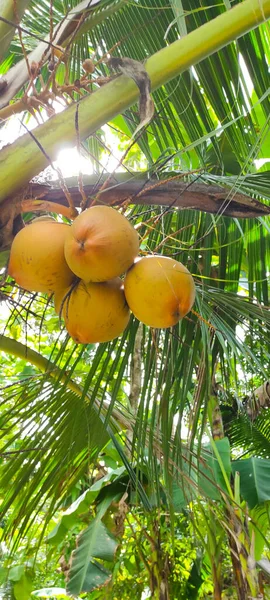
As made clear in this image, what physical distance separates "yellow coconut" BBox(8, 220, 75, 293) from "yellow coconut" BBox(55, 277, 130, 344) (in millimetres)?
34

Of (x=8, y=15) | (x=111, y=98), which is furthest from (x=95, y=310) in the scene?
(x=8, y=15)

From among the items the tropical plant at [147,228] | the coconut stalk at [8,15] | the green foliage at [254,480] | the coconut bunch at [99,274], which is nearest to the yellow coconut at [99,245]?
the coconut bunch at [99,274]

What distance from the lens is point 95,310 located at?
29.1 inches

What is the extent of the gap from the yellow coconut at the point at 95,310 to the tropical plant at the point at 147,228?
3.9 inches

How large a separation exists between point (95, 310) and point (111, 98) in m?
0.29

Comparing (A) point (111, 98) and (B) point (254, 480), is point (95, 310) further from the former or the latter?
(B) point (254, 480)

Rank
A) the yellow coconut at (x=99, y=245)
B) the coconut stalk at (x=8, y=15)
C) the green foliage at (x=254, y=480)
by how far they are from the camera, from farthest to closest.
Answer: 1. the green foliage at (x=254, y=480)
2. the coconut stalk at (x=8, y=15)
3. the yellow coconut at (x=99, y=245)

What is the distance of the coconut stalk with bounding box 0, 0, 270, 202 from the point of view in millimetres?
691

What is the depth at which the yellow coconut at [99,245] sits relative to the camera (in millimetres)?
675

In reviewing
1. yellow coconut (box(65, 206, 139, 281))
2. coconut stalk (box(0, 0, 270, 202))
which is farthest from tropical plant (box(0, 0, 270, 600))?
yellow coconut (box(65, 206, 139, 281))

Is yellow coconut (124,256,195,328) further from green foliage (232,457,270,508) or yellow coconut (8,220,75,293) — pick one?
green foliage (232,457,270,508)

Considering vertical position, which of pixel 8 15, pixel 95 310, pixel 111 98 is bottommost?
pixel 95 310

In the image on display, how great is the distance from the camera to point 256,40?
1241 millimetres

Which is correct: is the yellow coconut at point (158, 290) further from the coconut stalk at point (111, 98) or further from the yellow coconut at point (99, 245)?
the coconut stalk at point (111, 98)
